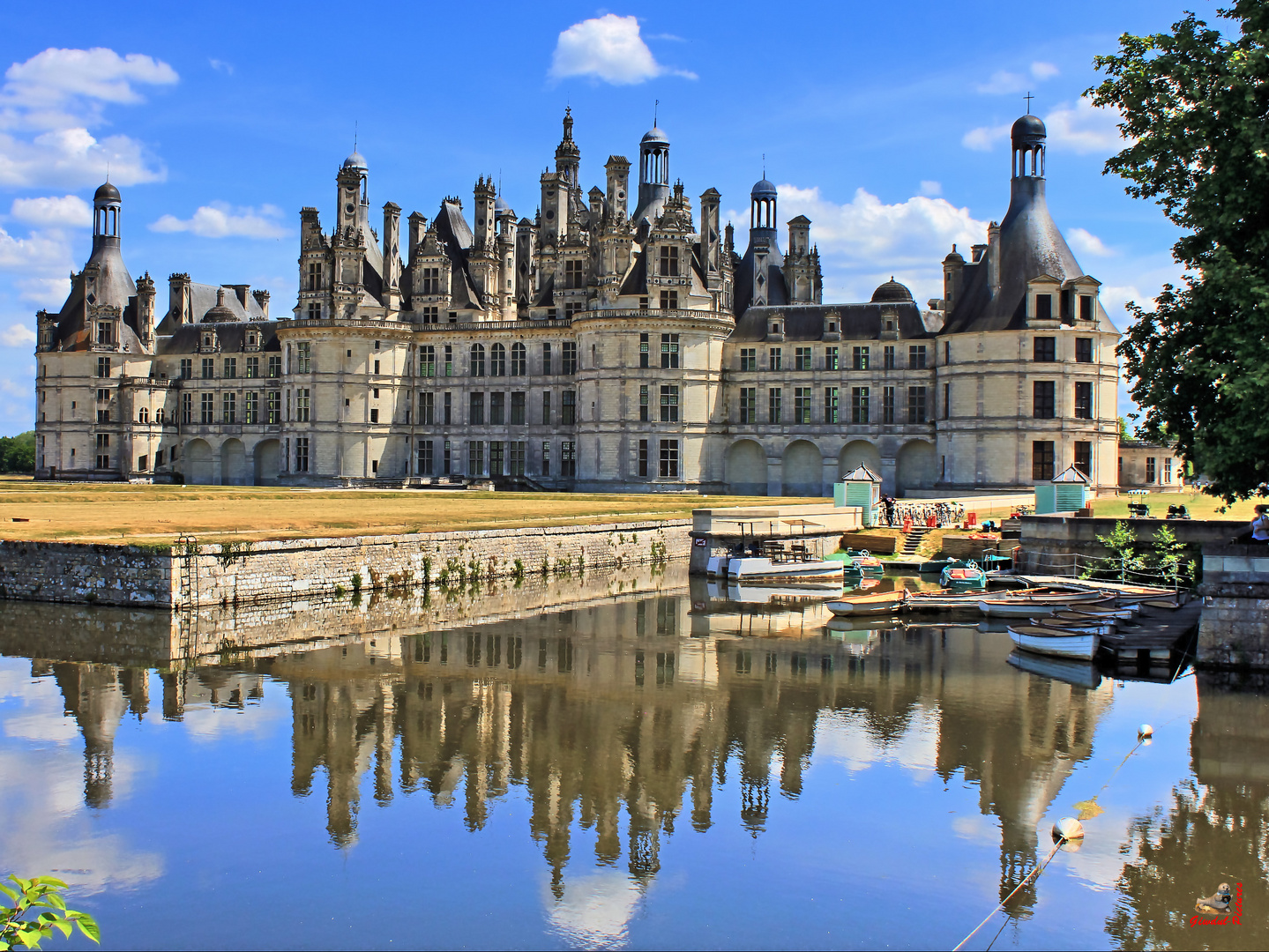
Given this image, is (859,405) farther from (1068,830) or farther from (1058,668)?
(1068,830)

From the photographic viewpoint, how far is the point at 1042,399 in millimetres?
52188

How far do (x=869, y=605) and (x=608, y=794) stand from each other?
16.1m

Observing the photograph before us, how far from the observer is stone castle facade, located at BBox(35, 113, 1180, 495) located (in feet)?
173

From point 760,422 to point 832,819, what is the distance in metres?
47.6

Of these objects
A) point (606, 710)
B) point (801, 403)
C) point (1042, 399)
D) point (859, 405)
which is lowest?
point (606, 710)

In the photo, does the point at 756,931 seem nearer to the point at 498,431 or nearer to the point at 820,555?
the point at 820,555

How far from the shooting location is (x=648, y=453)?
58.7m

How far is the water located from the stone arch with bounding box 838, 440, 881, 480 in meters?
35.3

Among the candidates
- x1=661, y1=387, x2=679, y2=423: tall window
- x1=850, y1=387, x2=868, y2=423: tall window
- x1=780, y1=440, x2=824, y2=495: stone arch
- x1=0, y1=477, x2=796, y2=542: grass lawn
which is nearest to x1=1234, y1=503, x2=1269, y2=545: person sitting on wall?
x1=0, y1=477, x2=796, y2=542: grass lawn

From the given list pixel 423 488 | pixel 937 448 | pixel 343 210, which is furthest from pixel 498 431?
pixel 937 448

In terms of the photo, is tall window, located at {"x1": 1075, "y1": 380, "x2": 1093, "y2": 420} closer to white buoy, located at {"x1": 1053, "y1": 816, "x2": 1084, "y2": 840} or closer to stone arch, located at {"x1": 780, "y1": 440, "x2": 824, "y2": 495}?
stone arch, located at {"x1": 780, "y1": 440, "x2": 824, "y2": 495}

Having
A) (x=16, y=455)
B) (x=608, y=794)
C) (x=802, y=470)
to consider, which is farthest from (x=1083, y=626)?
(x=16, y=455)

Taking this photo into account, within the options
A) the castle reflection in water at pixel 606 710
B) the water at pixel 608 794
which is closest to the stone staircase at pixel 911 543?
the castle reflection in water at pixel 606 710
